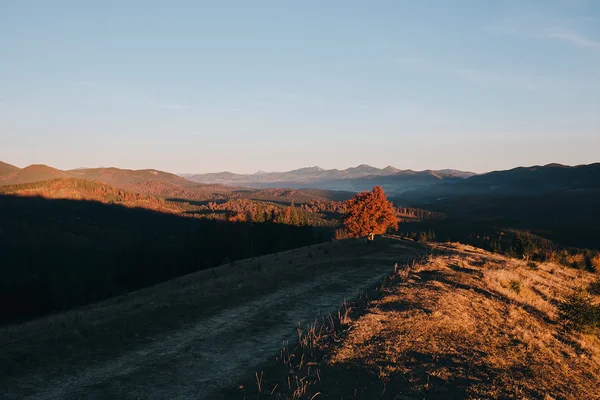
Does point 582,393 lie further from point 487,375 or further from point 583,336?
point 583,336

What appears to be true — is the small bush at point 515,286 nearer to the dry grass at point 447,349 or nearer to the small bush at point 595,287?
the dry grass at point 447,349

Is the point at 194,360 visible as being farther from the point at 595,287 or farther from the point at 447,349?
the point at 595,287

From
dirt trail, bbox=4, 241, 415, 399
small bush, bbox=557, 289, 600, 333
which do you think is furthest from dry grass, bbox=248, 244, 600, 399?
dirt trail, bbox=4, 241, 415, 399

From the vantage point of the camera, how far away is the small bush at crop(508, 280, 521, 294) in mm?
24798

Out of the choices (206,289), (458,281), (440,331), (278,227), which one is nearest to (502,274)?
(458,281)

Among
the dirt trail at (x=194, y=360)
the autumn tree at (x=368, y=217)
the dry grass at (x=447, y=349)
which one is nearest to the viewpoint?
the dry grass at (x=447, y=349)

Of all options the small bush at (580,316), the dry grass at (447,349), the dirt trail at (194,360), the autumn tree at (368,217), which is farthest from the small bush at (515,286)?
the autumn tree at (368,217)

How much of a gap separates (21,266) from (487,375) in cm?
18887

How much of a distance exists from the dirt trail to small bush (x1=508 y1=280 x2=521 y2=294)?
11690mm

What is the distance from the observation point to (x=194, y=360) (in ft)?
46.8

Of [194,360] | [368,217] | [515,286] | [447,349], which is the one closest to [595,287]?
[515,286]

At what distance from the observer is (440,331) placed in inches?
634

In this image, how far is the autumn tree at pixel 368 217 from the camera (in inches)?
2087

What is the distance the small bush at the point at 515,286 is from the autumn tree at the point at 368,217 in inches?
1088
